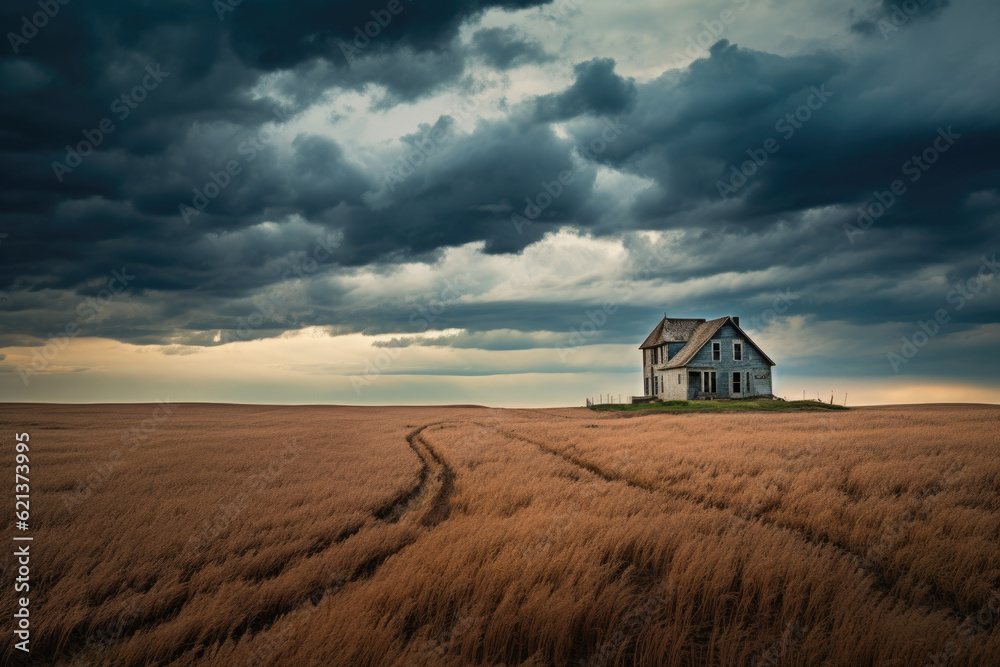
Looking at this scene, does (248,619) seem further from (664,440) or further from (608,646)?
(664,440)

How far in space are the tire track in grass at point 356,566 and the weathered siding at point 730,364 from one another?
128 ft

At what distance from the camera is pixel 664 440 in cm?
2052

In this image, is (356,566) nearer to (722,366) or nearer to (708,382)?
(708,382)

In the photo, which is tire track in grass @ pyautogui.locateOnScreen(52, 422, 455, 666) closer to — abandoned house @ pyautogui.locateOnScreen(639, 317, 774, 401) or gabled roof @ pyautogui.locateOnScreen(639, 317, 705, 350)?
abandoned house @ pyautogui.locateOnScreen(639, 317, 774, 401)

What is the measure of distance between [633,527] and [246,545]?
5.95 meters

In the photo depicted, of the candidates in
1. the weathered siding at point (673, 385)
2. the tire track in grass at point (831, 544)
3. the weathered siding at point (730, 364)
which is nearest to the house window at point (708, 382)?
the weathered siding at point (730, 364)

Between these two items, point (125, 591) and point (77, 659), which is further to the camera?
point (125, 591)

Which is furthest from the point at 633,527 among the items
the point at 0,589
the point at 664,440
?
the point at 664,440

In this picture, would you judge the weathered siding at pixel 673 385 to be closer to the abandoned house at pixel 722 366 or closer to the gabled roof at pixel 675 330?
the abandoned house at pixel 722 366

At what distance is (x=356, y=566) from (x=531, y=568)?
2.41 meters

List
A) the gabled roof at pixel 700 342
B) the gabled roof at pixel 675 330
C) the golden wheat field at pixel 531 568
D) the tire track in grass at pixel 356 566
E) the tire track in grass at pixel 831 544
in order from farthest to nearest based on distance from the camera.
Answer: the gabled roof at pixel 675 330 → the gabled roof at pixel 700 342 → the tire track in grass at pixel 831 544 → the tire track in grass at pixel 356 566 → the golden wheat field at pixel 531 568

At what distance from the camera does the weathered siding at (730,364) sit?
4909cm

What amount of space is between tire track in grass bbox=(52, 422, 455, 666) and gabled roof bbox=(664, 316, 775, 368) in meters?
38.8

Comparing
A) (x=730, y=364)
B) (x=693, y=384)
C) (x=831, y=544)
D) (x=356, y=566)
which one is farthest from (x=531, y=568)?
(x=730, y=364)
